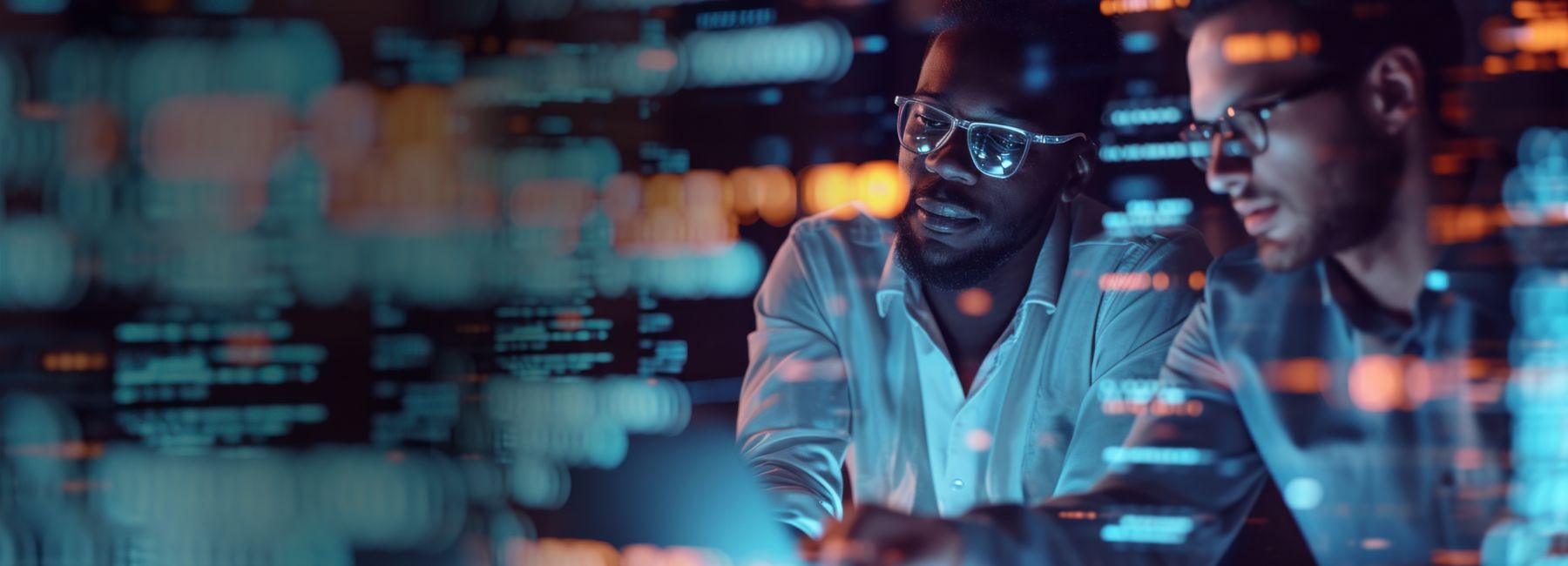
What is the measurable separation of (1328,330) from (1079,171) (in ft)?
0.86

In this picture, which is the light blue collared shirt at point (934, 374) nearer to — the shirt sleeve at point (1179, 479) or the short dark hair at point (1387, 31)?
the shirt sleeve at point (1179, 479)

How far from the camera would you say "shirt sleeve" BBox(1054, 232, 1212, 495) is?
43.2 inches

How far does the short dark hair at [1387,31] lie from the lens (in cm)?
102

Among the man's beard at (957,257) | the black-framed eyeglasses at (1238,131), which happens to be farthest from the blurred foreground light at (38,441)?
the black-framed eyeglasses at (1238,131)

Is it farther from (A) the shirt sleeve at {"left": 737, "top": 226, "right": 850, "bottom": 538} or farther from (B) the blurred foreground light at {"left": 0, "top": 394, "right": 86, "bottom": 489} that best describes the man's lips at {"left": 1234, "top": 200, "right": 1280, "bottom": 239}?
(B) the blurred foreground light at {"left": 0, "top": 394, "right": 86, "bottom": 489}

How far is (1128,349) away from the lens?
1.12 m

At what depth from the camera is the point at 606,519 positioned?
1.35 metres

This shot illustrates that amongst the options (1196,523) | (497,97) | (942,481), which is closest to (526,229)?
(497,97)

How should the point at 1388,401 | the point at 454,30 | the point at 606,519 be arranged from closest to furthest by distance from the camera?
1. the point at 1388,401
2. the point at 606,519
3. the point at 454,30

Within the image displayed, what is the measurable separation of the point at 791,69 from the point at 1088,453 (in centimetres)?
49

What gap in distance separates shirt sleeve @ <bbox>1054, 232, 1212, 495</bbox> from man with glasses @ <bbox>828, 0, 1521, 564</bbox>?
1 cm

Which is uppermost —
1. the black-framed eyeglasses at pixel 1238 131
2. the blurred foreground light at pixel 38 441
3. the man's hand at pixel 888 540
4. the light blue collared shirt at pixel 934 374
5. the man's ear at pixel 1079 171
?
the black-framed eyeglasses at pixel 1238 131

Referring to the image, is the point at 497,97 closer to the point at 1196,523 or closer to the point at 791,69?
the point at 791,69

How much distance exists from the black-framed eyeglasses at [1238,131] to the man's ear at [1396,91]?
44 mm
